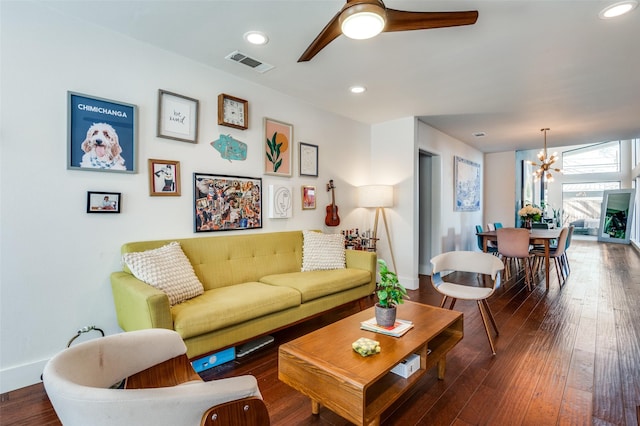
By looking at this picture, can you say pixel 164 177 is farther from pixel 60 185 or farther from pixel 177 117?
pixel 60 185

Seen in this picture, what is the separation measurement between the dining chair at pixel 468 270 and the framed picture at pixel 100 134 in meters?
2.78

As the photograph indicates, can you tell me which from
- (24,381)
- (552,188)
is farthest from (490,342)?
(552,188)

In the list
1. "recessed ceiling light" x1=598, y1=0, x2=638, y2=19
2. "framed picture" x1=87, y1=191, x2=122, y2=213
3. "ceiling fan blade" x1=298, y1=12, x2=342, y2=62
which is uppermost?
"recessed ceiling light" x1=598, y1=0, x2=638, y2=19

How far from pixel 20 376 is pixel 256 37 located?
9.22 ft

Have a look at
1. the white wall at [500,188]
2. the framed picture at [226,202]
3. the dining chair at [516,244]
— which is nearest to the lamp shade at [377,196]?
the framed picture at [226,202]

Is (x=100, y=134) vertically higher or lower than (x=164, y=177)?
higher

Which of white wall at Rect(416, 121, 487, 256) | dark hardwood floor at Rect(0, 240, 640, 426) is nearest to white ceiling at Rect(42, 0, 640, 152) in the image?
white wall at Rect(416, 121, 487, 256)

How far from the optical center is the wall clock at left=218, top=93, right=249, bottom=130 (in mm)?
2945

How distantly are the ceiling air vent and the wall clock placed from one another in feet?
1.14

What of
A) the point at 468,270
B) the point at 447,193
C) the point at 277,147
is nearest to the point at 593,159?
the point at 447,193

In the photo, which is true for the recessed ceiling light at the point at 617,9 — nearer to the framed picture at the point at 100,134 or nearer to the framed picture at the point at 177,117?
the framed picture at the point at 177,117

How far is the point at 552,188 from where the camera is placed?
1166cm

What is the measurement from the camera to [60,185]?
6.97 feet

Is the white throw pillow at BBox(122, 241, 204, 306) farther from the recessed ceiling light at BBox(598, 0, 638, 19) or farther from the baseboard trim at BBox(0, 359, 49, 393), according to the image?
the recessed ceiling light at BBox(598, 0, 638, 19)
